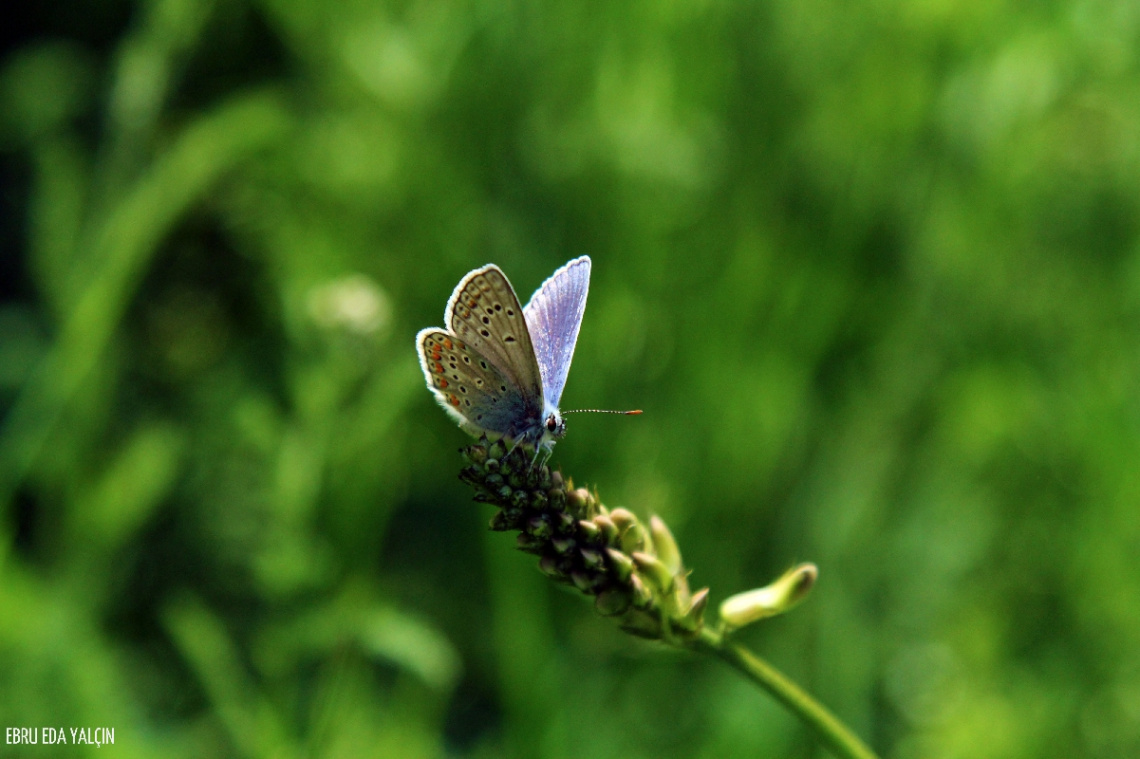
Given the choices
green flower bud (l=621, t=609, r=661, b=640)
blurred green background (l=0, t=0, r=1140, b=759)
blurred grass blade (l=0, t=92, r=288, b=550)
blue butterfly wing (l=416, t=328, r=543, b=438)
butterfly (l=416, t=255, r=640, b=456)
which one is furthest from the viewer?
blurred green background (l=0, t=0, r=1140, b=759)

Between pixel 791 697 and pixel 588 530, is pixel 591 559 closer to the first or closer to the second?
pixel 588 530

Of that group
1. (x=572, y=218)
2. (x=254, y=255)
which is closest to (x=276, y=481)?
(x=572, y=218)

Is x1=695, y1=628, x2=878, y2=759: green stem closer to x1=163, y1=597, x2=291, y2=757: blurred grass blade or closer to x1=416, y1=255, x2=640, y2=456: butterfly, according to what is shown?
x1=416, y1=255, x2=640, y2=456: butterfly

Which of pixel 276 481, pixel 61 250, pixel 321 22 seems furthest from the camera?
pixel 321 22

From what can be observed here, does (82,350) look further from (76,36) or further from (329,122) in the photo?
(76,36)

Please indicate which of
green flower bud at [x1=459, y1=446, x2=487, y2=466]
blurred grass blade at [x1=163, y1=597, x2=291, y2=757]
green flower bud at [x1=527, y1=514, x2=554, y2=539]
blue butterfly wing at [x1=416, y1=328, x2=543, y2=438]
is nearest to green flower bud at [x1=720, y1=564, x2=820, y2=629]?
green flower bud at [x1=527, y1=514, x2=554, y2=539]

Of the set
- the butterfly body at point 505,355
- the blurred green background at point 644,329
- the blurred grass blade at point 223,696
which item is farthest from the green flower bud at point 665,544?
the blurred green background at point 644,329
